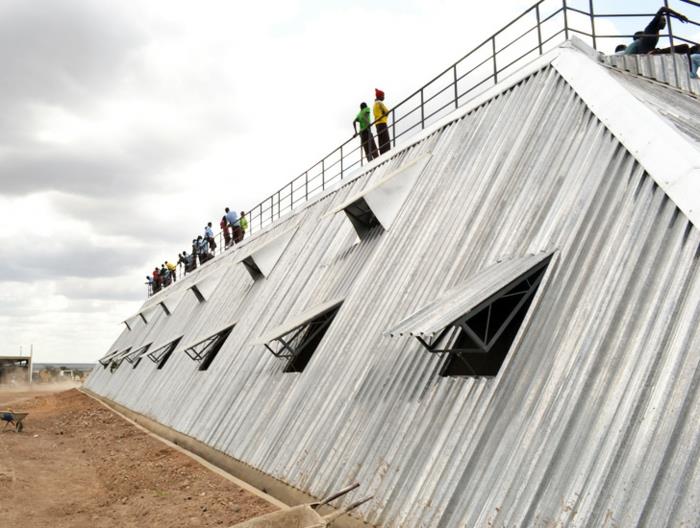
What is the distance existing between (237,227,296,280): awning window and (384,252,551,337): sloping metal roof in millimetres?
11659

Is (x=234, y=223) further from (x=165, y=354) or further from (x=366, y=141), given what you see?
(x=366, y=141)

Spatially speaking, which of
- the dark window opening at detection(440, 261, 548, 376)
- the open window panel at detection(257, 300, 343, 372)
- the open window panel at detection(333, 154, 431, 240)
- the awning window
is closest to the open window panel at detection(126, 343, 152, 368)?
the awning window

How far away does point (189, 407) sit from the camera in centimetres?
1769

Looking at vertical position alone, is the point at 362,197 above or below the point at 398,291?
above

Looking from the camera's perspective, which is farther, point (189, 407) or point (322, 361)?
point (189, 407)

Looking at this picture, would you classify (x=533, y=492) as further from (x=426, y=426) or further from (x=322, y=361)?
(x=322, y=361)

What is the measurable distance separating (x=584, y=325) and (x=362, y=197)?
717cm

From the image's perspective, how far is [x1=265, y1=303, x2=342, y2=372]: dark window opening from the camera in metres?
13.0

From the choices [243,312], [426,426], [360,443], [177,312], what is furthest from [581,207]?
[177,312]

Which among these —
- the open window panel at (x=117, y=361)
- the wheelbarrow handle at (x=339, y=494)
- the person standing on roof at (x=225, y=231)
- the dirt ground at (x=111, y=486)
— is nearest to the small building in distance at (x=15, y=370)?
the open window panel at (x=117, y=361)

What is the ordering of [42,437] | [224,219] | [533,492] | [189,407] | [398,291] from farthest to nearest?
[224,219] → [42,437] → [189,407] → [398,291] → [533,492]

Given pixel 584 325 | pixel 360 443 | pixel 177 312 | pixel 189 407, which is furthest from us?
pixel 177 312

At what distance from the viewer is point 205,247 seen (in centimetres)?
3722

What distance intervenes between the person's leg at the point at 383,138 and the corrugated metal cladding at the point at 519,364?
2.38 metres
